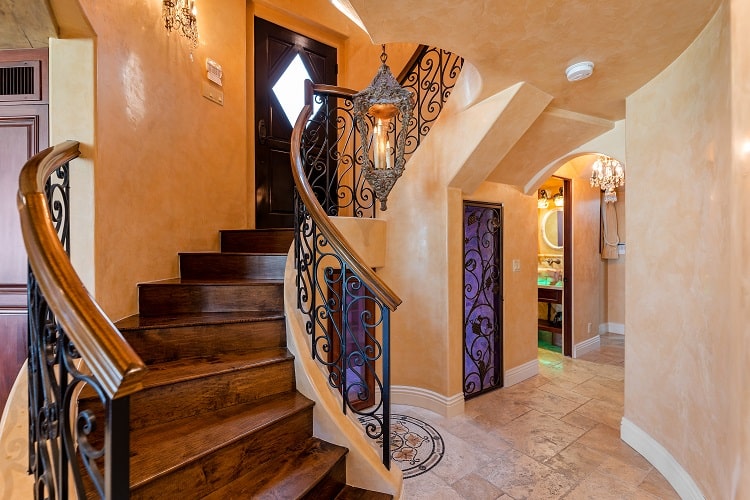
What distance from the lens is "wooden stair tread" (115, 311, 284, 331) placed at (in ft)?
5.82

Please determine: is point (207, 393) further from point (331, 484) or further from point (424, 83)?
point (424, 83)

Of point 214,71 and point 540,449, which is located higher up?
point 214,71

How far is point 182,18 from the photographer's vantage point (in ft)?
8.49

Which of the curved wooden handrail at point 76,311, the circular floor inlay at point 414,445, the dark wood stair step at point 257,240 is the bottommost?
the circular floor inlay at point 414,445

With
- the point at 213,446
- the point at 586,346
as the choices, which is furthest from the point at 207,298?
the point at 586,346

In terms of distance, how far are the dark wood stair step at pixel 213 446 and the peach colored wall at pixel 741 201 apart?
1.74m

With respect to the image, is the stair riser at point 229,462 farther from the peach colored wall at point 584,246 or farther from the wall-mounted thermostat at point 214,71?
the peach colored wall at point 584,246

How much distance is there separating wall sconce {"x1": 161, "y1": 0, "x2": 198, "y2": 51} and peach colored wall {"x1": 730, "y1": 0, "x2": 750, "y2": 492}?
313 centimetres

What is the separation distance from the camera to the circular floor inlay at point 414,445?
234 centimetres

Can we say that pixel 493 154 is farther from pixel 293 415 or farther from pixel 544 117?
pixel 293 415

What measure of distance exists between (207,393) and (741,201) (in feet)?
7.65

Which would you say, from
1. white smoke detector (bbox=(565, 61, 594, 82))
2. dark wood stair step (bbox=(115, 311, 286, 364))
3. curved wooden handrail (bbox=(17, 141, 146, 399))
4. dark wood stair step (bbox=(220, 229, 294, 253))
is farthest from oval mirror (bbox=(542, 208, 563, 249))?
curved wooden handrail (bbox=(17, 141, 146, 399))

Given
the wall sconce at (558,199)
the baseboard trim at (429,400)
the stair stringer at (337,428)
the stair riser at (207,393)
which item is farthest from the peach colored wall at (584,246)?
the stair riser at (207,393)

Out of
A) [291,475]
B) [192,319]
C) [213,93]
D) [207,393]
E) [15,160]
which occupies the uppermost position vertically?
[213,93]
